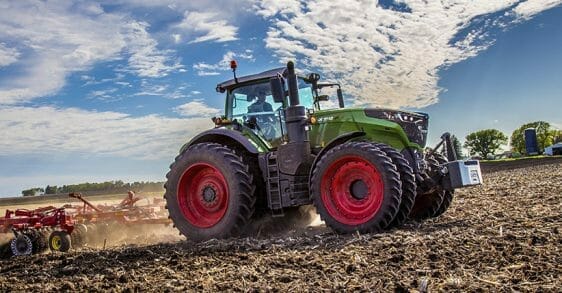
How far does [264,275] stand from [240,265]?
2.37ft

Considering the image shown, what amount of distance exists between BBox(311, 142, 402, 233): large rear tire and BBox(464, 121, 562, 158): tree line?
276 ft

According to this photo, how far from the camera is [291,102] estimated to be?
8359mm

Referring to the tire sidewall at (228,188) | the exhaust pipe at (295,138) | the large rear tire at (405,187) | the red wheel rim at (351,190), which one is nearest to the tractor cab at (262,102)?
the exhaust pipe at (295,138)

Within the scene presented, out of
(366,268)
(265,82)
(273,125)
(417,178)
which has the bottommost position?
(366,268)

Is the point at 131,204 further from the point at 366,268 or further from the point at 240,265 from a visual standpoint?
the point at 366,268

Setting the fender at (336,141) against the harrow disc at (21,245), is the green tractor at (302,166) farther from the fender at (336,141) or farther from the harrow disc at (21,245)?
the harrow disc at (21,245)

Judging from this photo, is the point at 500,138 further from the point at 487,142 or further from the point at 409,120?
the point at 409,120

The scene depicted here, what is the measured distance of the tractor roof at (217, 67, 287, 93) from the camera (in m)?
8.92

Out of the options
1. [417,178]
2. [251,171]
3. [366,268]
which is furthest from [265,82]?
[366,268]

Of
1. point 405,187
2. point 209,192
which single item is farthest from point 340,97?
point 405,187

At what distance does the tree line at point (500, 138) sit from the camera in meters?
85.9

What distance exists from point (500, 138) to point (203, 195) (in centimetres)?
9186

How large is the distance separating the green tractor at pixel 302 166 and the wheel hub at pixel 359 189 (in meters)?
0.01

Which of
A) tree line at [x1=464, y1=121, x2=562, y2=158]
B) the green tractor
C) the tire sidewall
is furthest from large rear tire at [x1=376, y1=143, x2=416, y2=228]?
tree line at [x1=464, y1=121, x2=562, y2=158]
